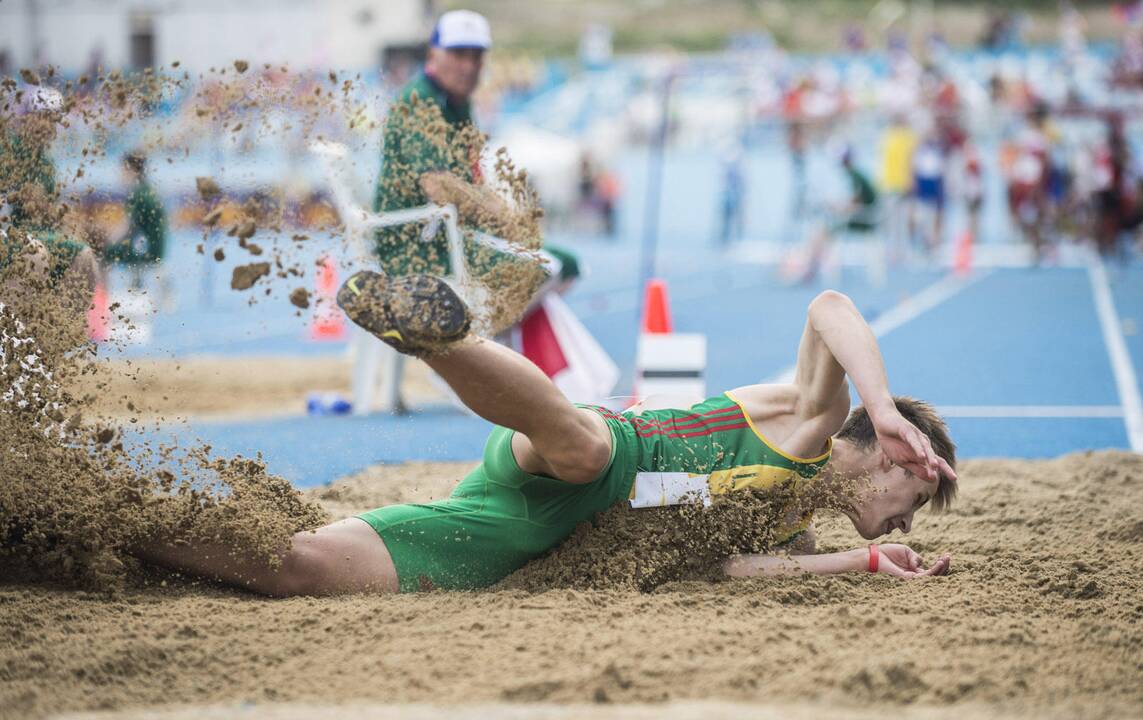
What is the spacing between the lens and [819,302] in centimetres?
368

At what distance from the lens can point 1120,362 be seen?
9508 mm

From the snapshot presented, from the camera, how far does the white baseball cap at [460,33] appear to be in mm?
6320

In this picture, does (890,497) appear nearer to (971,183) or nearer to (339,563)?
(339,563)

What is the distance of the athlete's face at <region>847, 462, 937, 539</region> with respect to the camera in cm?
378

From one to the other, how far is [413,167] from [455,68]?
1.73 m

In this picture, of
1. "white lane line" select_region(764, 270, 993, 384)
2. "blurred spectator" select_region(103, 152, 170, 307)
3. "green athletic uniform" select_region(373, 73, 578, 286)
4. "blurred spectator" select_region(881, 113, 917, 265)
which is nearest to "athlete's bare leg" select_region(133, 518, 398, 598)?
"blurred spectator" select_region(103, 152, 170, 307)

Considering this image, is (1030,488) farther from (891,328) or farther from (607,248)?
(607,248)

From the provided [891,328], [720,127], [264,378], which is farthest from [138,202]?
[720,127]

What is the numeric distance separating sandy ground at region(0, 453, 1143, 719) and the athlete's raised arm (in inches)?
18.9

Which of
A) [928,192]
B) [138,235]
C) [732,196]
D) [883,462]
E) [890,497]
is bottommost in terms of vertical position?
[890,497]

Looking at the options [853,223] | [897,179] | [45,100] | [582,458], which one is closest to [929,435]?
[582,458]

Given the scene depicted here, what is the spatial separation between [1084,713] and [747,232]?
66.5 ft

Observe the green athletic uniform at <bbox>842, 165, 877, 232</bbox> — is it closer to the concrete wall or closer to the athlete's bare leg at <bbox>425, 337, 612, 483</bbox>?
the concrete wall

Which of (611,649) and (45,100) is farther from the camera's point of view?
(45,100)
